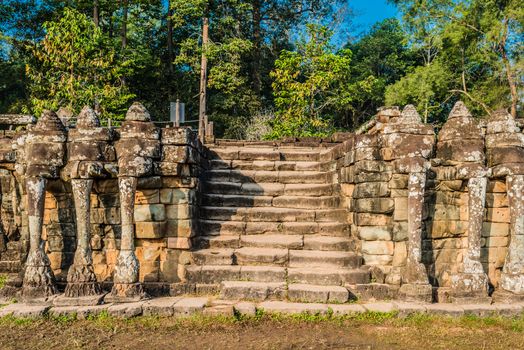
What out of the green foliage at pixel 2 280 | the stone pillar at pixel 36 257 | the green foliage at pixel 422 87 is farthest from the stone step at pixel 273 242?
the green foliage at pixel 422 87

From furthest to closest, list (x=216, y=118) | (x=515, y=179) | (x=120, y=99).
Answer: (x=216, y=118)
(x=120, y=99)
(x=515, y=179)

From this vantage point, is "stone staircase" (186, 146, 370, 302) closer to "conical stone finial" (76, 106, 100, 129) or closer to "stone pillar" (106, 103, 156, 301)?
"stone pillar" (106, 103, 156, 301)

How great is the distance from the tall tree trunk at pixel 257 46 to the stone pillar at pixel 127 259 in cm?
1956

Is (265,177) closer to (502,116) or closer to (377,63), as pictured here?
(502,116)

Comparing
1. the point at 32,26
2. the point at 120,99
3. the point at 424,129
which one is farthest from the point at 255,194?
the point at 32,26

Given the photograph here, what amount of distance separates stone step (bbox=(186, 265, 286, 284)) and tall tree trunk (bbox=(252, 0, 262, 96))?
19.5 meters

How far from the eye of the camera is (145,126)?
18.8 ft

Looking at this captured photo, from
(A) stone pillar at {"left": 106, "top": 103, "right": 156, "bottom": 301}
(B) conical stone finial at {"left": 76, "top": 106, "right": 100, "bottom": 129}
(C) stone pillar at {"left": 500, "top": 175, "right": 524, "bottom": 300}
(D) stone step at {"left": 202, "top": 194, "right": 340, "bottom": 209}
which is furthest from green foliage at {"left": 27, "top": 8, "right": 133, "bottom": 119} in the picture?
(C) stone pillar at {"left": 500, "top": 175, "right": 524, "bottom": 300}

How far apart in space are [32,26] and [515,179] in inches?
1022

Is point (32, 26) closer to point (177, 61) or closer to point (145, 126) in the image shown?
point (177, 61)

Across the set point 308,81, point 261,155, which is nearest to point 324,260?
point 261,155

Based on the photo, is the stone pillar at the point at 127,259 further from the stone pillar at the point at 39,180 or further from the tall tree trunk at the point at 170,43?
the tall tree trunk at the point at 170,43

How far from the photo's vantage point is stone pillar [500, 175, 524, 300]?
5.46 metres

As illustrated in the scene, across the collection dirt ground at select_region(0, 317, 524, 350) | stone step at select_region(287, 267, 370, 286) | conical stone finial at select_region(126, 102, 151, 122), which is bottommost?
dirt ground at select_region(0, 317, 524, 350)
